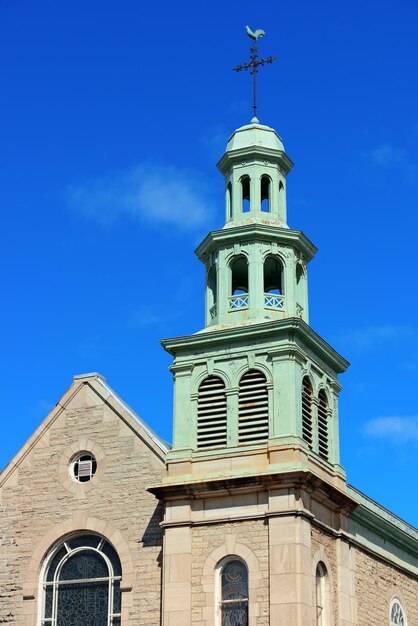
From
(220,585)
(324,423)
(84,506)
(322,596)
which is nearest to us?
(220,585)

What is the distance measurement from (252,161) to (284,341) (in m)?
6.72

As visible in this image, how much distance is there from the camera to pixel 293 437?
2977 cm

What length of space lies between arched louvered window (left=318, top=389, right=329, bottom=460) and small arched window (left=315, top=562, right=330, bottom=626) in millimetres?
3207

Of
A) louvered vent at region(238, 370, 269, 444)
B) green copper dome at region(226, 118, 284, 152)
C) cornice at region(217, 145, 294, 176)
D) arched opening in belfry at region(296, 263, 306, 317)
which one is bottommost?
louvered vent at region(238, 370, 269, 444)

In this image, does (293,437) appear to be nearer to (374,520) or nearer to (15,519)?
(374,520)

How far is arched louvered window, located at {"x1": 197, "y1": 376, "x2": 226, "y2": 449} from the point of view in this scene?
31.0m

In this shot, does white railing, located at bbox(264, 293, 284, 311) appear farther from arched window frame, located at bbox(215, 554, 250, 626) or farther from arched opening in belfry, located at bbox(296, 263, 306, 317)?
arched window frame, located at bbox(215, 554, 250, 626)

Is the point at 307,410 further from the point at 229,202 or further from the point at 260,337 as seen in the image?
the point at 229,202

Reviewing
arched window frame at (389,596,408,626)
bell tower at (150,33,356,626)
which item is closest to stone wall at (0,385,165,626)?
bell tower at (150,33,356,626)

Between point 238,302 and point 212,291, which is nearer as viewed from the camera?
point 238,302

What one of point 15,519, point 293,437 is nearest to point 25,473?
point 15,519

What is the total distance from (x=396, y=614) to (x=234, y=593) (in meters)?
8.43

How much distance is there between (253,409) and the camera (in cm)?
3086

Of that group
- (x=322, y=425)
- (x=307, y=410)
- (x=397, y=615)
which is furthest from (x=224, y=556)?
(x=397, y=615)
